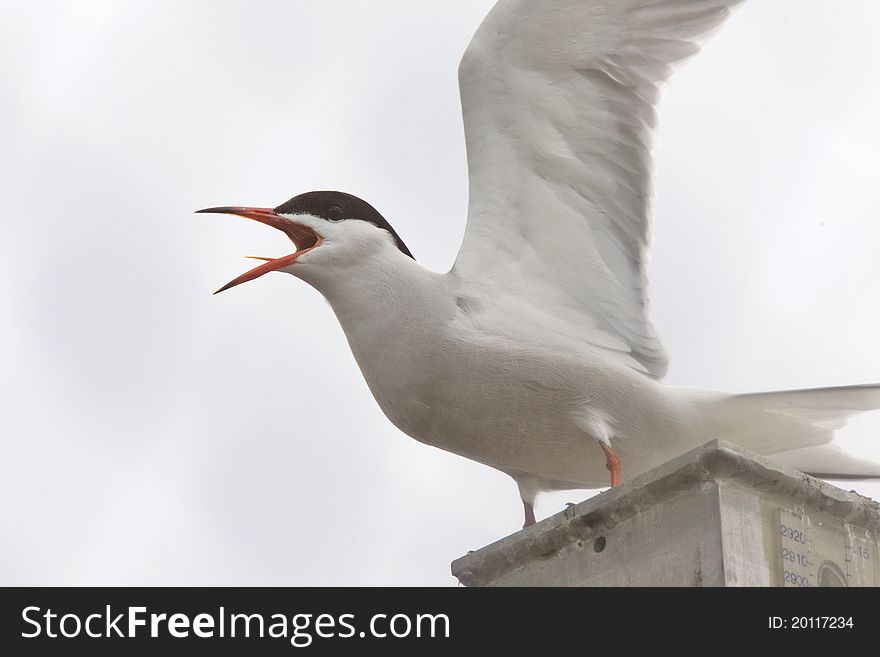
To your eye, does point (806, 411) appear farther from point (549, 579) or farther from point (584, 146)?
point (549, 579)

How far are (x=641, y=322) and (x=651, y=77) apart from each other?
126 cm

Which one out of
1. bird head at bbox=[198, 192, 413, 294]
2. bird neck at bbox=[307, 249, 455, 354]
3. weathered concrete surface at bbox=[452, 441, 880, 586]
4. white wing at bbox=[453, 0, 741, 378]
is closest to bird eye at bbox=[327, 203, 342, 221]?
bird head at bbox=[198, 192, 413, 294]

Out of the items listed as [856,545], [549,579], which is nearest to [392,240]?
[549,579]

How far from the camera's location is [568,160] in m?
7.32

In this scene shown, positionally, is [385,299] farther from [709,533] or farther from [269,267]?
[709,533]

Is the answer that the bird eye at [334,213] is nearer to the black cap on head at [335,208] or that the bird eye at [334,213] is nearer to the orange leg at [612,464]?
the black cap on head at [335,208]

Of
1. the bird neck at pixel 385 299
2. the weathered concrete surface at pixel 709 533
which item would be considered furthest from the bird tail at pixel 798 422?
the weathered concrete surface at pixel 709 533

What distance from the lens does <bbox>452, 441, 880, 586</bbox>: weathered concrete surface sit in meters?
4.85

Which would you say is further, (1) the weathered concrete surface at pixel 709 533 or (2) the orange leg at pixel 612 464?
(2) the orange leg at pixel 612 464

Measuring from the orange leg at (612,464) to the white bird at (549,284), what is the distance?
1 centimetres

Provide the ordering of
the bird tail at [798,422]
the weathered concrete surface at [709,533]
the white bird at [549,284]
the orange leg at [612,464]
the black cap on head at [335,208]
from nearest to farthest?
the weathered concrete surface at [709,533] < the orange leg at [612,464] < the white bird at [549,284] < the bird tail at [798,422] < the black cap on head at [335,208]

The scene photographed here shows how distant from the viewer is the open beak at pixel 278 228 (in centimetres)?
704

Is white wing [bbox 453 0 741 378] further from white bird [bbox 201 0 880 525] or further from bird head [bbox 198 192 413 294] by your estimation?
bird head [bbox 198 192 413 294]

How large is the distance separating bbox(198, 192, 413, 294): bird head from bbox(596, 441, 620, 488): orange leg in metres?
1.40
